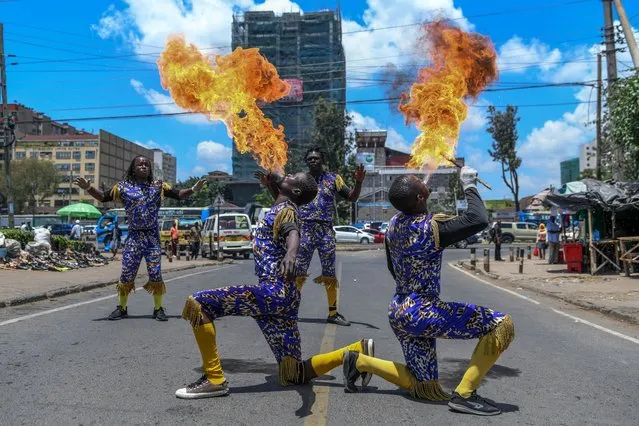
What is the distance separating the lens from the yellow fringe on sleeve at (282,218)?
4.10m

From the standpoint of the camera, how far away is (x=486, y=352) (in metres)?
3.87

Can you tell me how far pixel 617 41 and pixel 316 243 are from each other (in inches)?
626

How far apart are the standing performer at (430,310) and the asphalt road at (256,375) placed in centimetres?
18

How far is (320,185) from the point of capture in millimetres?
6883

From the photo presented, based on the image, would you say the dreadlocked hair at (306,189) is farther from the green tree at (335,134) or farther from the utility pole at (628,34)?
the green tree at (335,134)

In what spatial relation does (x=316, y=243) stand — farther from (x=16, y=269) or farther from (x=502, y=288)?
(x=16, y=269)

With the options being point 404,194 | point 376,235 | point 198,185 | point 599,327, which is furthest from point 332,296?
point 376,235

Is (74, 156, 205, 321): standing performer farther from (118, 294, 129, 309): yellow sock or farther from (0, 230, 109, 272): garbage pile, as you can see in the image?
(0, 230, 109, 272): garbage pile

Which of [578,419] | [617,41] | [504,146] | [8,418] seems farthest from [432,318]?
[504,146]

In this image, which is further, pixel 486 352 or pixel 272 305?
pixel 272 305

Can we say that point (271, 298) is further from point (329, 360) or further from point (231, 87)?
point (231, 87)

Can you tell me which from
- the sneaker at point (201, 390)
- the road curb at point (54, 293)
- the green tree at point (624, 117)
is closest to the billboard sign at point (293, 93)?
the road curb at point (54, 293)

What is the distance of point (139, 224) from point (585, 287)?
10.6 meters

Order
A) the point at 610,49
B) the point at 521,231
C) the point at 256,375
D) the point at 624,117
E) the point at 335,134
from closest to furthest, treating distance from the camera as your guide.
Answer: the point at 256,375 → the point at 624,117 → the point at 610,49 → the point at 335,134 → the point at 521,231
